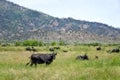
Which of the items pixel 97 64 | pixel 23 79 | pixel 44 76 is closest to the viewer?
pixel 23 79

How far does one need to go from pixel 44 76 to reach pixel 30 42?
122316mm

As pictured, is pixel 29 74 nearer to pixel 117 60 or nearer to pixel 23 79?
pixel 23 79

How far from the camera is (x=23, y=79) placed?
1309 centimetres

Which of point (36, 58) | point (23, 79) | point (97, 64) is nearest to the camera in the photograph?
point (23, 79)

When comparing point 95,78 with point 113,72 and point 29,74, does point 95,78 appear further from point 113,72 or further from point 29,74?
point 29,74

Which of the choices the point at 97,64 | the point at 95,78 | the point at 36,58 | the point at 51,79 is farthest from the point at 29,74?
the point at 36,58

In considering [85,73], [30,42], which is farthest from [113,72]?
[30,42]

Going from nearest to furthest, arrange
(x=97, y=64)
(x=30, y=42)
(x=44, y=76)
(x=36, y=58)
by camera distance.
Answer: (x=44, y=76), (x=97, y=64), (x=36, y=58), (x=30, y=42)

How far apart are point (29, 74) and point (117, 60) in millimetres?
6410

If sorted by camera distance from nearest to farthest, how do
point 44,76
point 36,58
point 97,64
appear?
1. point 44,76
2. point 97,64
3. point 36,58

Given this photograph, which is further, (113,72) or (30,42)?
(30,42)

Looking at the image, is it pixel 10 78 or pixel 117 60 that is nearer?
pixel 10 78

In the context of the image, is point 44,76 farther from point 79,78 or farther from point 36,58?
point 36,58

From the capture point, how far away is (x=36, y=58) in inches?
1025
